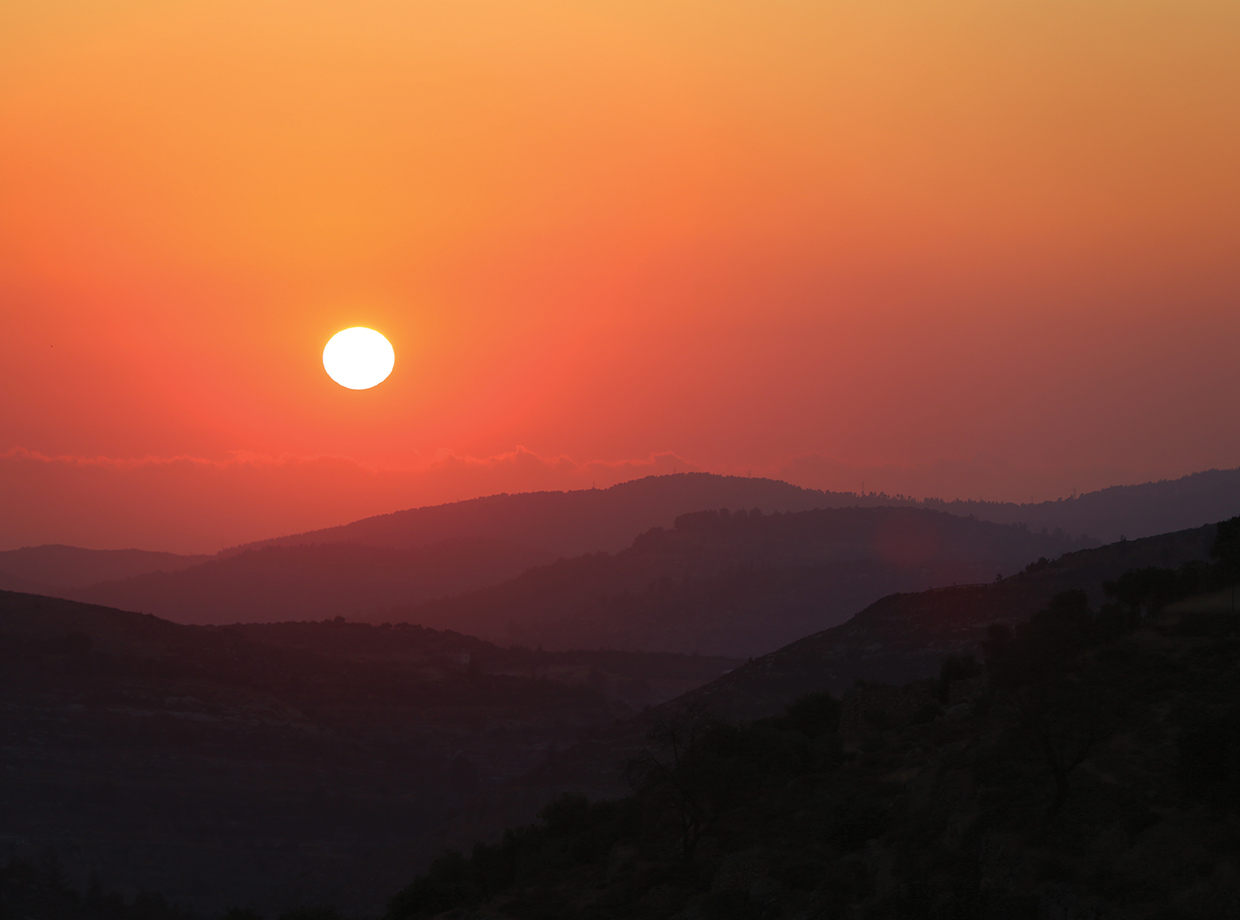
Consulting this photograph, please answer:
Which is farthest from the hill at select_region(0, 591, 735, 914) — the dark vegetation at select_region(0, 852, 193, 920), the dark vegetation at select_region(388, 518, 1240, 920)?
the dark vegetation at select_region(388, 518, 1240, 920)

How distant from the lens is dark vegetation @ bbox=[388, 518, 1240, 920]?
92.8 feet

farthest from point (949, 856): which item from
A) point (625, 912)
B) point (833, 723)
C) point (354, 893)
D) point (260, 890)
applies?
point (260, 890)

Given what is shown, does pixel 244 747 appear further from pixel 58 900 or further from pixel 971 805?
pixel 971 805

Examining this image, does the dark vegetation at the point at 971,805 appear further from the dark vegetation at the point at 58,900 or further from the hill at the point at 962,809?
the dark vegetation at the point at 58,900

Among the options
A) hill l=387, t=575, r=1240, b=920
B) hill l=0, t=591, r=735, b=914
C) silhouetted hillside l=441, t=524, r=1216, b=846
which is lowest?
hill l=387, t=575, r=1240, b=920

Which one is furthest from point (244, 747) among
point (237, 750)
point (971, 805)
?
point (971, 805)

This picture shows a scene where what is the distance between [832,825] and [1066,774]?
9.14 metres

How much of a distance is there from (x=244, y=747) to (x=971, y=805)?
120686 mm

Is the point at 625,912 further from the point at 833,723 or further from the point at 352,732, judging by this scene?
the point at 352,732

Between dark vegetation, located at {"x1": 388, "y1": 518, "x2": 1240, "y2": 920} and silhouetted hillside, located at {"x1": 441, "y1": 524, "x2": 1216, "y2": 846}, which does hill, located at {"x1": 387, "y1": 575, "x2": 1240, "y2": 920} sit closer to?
dark vegetation, located at {"x1": 388, "y1": 518, "x2": 1240, "y2": 920}

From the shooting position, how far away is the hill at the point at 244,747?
353 feet

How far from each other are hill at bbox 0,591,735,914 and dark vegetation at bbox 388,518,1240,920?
59872mm

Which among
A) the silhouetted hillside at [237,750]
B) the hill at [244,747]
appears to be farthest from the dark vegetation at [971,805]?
the silhouetted hillside at [237,750]

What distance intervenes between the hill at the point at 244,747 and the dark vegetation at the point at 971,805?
Result: 59.9 m
